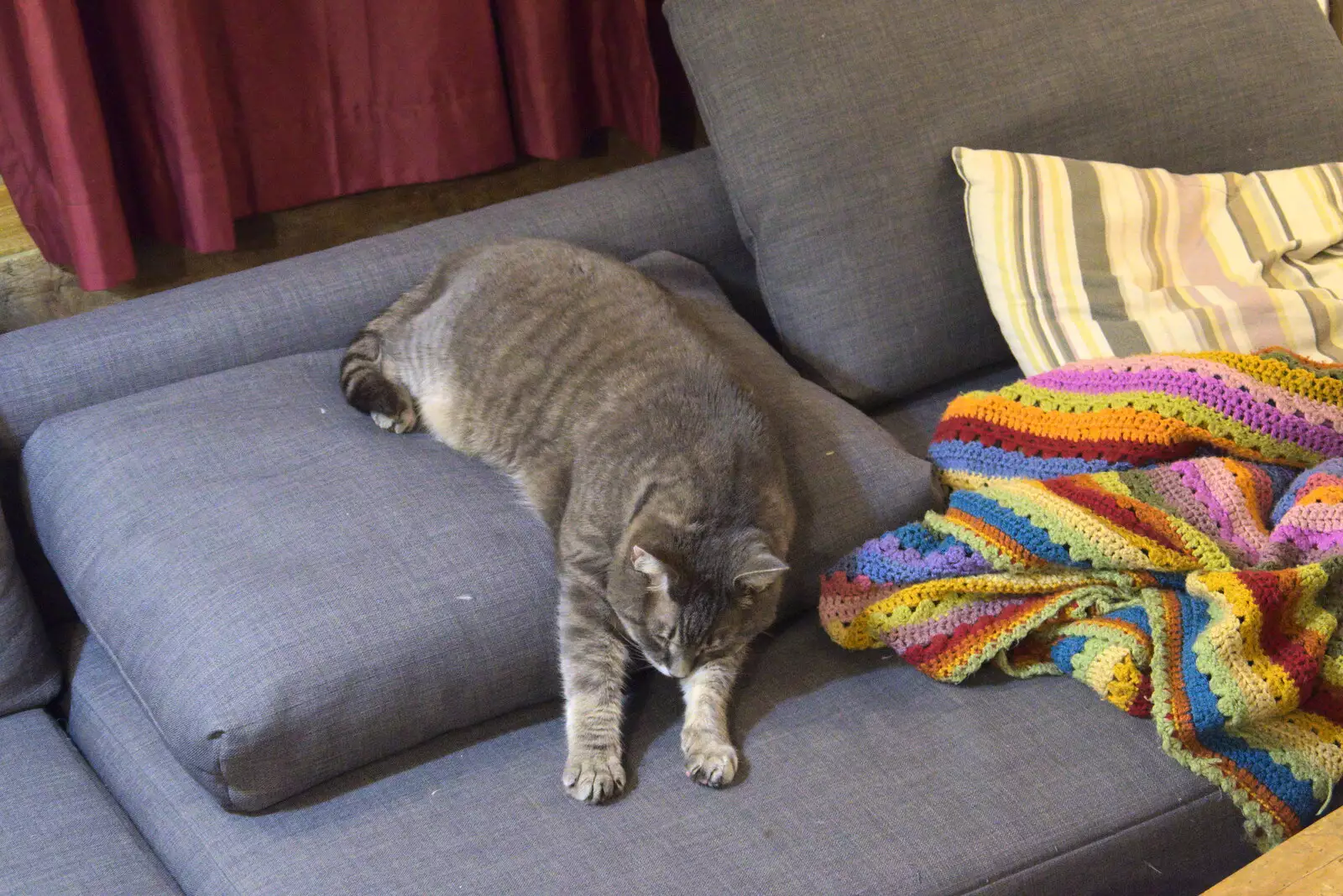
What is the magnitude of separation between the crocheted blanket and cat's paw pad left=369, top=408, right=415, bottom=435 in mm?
595

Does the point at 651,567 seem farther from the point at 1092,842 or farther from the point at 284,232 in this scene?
the point at 284,232

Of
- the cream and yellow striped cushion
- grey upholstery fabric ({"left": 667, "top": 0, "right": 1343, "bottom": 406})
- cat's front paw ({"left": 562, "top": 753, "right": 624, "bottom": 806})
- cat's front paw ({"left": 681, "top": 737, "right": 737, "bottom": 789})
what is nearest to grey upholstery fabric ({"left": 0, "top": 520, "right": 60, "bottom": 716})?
cat's front paw ({"left": 562, "top": 753, "right": 624, "bottom": 806})

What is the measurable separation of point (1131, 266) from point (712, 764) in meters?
1.01

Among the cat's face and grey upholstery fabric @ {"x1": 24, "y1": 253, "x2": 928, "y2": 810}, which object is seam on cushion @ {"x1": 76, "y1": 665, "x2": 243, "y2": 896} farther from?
the cat's face

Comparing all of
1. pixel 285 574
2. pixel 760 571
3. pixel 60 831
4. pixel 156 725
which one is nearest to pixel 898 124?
pixel 760 571

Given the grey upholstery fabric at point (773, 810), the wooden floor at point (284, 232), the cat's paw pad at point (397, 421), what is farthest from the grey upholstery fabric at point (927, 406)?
the wooden floor at point (284, 232)

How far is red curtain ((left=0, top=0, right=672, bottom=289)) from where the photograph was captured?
5.48ft

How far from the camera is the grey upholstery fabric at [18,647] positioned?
1.42 meters

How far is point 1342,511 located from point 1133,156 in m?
0.70

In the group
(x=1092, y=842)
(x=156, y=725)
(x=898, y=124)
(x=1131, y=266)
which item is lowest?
(x=1092, y=842)

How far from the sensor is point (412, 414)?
5.46 feet

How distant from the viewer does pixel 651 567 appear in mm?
1298

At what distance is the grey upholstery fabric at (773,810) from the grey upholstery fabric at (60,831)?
0.10 ft

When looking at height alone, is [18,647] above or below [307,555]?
below
